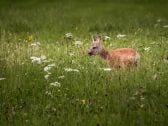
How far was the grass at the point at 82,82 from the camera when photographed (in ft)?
36.2

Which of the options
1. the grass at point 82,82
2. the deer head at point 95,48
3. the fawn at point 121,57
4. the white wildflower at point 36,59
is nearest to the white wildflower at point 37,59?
the white wildflower at point 36,59

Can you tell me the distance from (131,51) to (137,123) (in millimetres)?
4329

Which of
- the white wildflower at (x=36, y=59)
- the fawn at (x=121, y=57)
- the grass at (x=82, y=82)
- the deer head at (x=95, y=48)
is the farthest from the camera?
the deer head at (x=95, y=48)

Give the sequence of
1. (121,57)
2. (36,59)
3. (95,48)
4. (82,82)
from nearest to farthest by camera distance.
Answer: (82,82), (121,57), (36,59), (95,48)

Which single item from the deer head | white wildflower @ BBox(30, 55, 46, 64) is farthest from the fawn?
white wildflower @ BBox(30, 55, 46, 64)

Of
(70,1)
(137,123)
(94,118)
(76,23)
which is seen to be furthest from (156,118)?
(70,1)

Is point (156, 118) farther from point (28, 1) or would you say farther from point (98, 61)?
point (28, 1)

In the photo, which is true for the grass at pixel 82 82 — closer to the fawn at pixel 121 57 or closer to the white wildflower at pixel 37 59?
the white wildflower at pixel 37 59

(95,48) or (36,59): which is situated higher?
(95,48)

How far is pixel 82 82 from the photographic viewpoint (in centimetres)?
1316

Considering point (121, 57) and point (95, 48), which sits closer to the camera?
point (121, 57)

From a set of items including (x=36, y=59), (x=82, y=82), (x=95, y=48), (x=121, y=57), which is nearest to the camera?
(x=82, y=82)

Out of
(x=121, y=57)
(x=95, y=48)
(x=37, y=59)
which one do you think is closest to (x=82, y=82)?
(x=121, y=57)

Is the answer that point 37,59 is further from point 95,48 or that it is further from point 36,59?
point 95,48
